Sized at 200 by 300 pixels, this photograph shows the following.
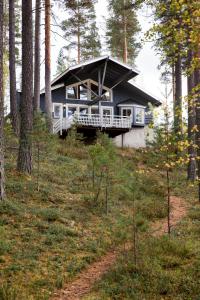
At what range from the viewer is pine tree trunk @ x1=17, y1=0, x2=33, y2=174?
13.5 metres

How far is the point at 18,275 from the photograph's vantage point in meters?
7.20

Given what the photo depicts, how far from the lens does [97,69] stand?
2956 centimetres

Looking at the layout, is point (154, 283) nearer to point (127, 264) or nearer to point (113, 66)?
point (127, 264)

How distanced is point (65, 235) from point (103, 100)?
23342 millimetres

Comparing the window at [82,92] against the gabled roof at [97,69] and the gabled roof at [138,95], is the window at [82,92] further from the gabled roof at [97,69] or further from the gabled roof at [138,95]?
the gabled roof at [138,95]

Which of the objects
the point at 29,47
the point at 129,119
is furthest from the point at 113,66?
the point at 29,47

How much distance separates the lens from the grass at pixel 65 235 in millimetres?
7072

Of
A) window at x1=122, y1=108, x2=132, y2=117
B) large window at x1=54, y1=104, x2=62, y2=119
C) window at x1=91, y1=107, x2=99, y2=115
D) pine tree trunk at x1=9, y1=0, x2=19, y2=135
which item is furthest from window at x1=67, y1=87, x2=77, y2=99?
pine tree trunk at x1=9, y1=0, x2=19, y2=135

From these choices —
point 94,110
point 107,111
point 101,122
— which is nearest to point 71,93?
point 94,110

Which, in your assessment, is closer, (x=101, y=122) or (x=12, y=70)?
(x=12, y=70)

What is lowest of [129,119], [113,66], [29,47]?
[129,119]

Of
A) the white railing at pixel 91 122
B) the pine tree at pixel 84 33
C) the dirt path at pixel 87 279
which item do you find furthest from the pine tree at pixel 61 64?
the dirt path at pixel 87 279

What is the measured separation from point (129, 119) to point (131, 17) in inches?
489

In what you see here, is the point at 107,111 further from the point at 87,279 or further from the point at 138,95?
the point at 87,279
